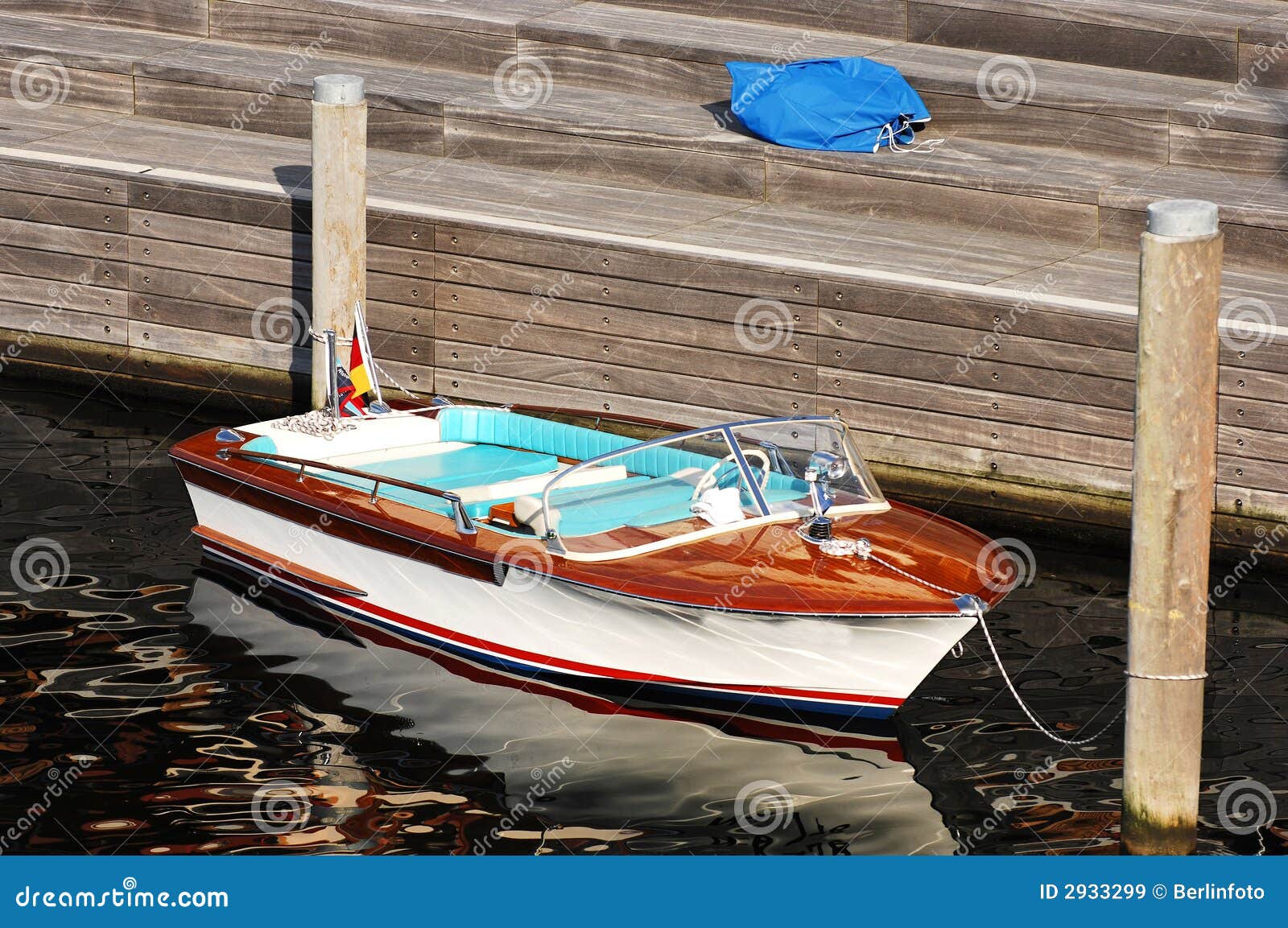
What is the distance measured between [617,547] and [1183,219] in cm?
318

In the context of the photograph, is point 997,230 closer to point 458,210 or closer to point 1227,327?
point 1227,327

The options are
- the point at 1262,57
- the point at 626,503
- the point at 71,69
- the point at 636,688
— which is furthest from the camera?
the point at 71,69

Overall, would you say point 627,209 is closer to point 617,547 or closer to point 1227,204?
point 1227,204

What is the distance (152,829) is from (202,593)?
257 centimetres

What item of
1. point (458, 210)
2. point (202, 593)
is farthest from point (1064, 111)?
point (202, 593)

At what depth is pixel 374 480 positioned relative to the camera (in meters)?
9.81

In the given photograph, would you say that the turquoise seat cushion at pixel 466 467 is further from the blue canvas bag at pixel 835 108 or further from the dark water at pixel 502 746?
the blue canvas bag at pixel 835 108

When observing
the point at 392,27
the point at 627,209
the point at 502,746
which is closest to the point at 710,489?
the point at 502,746

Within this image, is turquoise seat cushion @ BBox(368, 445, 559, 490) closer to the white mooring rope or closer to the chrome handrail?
the chrome handrail

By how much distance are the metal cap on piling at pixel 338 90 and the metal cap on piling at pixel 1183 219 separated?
5780mm

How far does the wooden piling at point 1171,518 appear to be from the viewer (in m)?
6.93

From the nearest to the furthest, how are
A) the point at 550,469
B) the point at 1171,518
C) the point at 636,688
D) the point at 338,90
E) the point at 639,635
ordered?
1. the point at 1171,518
2. the point at 639,635
3. the point at 636,688
4. the point at 550,469
5. the point at 338,90

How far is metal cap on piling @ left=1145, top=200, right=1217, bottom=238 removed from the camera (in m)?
6.91

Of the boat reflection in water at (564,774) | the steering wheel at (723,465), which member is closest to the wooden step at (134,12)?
the boat reflection in water at (564,774)
